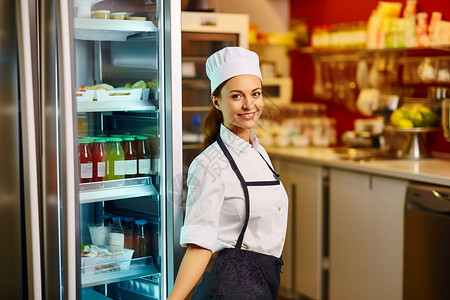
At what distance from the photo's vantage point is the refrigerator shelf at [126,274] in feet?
6.98

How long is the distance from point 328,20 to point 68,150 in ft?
11.2

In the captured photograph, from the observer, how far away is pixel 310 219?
3.95 metres

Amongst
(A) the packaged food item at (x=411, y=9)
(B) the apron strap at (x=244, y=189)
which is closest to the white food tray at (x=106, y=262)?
(B) the apron strap at (x=244, y=189)

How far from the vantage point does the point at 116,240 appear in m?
2.24

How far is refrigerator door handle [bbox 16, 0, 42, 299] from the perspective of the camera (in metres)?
1.84

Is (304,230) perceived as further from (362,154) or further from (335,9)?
(335,9)

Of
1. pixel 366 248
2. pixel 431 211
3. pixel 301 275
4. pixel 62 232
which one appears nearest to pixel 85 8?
pixel 62 232

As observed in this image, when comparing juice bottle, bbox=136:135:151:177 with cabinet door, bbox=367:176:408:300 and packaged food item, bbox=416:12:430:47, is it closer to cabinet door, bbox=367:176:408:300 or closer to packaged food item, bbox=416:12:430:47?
cabinet door, bbox=367:176:408:300

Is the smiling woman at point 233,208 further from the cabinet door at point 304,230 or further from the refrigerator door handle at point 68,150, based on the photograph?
the cabinet door at point 304,230

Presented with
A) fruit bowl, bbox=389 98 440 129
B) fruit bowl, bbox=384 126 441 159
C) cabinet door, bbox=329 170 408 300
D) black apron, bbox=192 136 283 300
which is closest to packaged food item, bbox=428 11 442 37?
fruit bowl, bbox=389 98 440 129

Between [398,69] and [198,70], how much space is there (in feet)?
4.51

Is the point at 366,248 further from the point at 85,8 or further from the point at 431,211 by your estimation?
the point at 85,8

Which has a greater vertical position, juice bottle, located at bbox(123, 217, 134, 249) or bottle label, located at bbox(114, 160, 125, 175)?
bottle label, located at bbox(114, 160, 125, 175)

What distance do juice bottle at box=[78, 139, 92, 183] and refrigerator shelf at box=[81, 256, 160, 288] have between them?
340 millimetres
